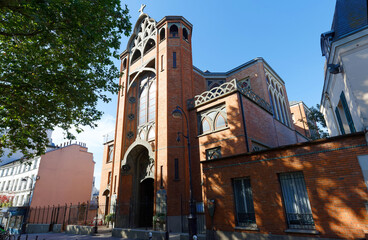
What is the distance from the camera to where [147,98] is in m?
20.9

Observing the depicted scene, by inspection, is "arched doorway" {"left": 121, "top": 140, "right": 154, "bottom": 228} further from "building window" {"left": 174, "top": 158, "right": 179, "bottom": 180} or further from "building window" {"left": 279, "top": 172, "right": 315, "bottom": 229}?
"building window" {"left": 279, "top": 172, "right": 315, "bottom": 229}

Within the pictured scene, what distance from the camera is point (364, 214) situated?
21.2ft

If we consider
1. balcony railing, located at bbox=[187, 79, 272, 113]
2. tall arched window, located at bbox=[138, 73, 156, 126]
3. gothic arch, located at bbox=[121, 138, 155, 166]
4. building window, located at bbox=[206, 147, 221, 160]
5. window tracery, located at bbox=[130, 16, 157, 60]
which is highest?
window tracery, located at bbox=[130, 16, 157, 60]

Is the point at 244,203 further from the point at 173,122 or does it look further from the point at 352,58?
the point at 173,122

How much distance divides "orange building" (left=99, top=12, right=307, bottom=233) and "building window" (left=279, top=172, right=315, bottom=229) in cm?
467

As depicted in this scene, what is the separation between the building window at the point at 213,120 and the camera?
15070 mm

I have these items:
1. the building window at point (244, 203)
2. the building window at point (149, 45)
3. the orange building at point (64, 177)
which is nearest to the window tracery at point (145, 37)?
the building window at point (149, 45)

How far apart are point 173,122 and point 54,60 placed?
28.9 feet

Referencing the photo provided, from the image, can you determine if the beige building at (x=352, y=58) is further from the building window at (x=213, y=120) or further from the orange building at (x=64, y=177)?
the orange building at (x=64, y=177)

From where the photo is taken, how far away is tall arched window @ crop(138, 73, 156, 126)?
19.9 m

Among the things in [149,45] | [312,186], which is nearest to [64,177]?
[149,45]

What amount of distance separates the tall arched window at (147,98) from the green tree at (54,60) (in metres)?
7.63

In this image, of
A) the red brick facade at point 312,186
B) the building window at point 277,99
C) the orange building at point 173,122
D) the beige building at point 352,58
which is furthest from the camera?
the building window at point 277,99

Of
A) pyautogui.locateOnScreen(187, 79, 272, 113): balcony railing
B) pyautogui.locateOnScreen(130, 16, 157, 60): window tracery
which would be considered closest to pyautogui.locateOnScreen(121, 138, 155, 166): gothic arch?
pyautogui.locateOnScreen(187, 79, 272, 113): balcony railing
